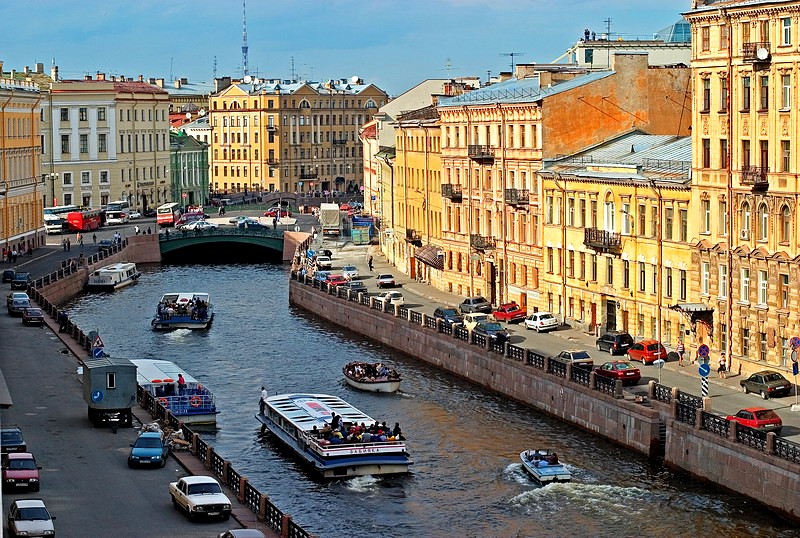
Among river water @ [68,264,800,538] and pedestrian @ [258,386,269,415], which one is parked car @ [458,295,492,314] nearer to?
river water @ [68,264,800,538]

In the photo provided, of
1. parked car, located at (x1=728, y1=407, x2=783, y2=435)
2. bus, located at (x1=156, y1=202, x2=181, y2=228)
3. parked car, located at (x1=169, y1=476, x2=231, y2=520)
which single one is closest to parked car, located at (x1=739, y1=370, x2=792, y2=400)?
parked car, located at (x1=728, y1=407, x2=783, y2=435)

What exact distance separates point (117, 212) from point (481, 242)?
66672 mm

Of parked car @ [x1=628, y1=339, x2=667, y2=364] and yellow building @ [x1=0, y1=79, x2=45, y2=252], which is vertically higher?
yellow building @ [x1=0, y1=79, x2=45, y2=252]

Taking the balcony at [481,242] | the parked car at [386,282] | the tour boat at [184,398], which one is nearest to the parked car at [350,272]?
the parked car at [386,282]

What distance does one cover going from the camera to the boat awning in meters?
90.2

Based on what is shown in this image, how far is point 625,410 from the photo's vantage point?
5044cm

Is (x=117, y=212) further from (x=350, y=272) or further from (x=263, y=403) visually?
(x=263, y=403)

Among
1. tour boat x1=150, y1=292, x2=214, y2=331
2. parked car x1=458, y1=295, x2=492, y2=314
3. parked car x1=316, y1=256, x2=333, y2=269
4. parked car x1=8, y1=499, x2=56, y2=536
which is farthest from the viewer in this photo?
parked car x1=316, y1=256, x2=333, y2=269

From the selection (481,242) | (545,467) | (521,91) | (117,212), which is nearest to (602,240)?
(521,91)

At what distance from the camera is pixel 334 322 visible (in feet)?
280

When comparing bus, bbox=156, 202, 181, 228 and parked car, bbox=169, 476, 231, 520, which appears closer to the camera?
parked car, bbox=169, 476, 231, 520

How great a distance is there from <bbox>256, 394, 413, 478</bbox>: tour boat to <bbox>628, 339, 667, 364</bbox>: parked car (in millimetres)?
11947

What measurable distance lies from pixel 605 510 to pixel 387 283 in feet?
160

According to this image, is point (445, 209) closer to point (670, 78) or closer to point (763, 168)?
point (670, 78)
